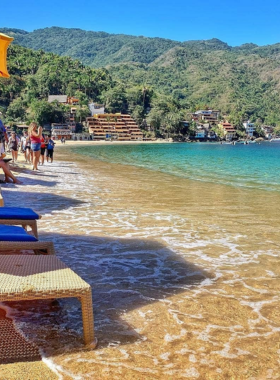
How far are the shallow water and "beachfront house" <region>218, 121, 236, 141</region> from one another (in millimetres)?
137351

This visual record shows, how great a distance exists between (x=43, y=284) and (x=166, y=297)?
146 centimetres

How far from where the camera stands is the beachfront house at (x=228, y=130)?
141 m

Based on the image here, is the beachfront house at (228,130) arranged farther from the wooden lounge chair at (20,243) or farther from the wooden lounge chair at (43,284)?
the wooden lounge chair at (43,284)

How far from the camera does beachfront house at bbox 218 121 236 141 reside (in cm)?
14100

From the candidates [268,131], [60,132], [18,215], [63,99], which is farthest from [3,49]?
[268,131]

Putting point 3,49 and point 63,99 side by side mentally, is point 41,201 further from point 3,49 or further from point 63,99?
point 63,99

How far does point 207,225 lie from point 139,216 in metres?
1.36

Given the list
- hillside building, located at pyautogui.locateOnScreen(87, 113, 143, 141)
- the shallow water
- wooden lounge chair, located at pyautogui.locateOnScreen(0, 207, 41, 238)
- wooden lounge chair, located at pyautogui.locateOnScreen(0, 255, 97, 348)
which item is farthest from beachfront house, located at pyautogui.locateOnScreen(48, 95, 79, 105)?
wooden lounge chair, located at pyautogui.locateOnScreen(0, 255, 97, 348)

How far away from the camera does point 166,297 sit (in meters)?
3.77

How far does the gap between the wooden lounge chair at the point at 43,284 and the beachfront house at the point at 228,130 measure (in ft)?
466

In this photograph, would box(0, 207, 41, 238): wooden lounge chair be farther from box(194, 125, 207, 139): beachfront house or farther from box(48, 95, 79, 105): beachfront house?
box(194, 125, 207, 139): beachfront house

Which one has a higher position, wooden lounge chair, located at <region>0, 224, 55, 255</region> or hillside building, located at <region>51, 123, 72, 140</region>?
hillside building, located at <region>51, 123, 72, 140</region>

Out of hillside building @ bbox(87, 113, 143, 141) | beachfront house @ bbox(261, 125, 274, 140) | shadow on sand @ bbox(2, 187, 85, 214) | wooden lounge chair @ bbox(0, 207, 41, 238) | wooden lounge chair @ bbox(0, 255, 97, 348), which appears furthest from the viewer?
beachfront house @ bbox(261, 125, 274, 140)

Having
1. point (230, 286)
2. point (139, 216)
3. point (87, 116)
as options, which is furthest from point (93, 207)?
point (87, 116)
